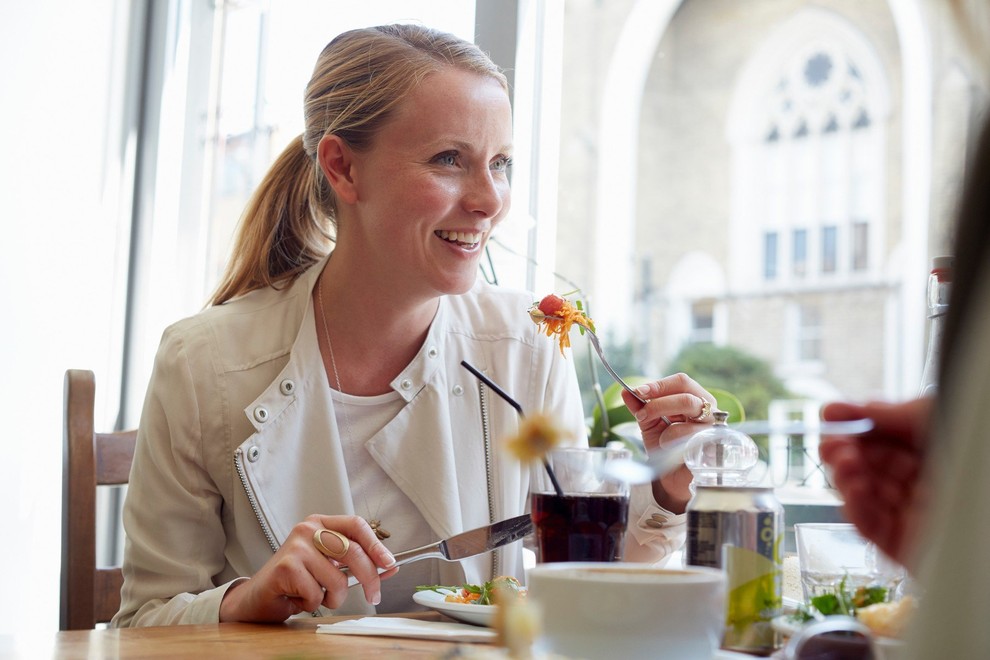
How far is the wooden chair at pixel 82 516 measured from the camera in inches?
51.2

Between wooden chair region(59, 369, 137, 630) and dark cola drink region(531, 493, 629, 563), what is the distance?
75cm

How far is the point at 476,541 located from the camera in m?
0.98

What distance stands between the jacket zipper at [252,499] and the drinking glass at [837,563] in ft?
2.23

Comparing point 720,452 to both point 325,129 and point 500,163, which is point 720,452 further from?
point 325,129

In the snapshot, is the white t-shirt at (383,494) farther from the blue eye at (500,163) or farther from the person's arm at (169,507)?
the blue eye at (500,163)

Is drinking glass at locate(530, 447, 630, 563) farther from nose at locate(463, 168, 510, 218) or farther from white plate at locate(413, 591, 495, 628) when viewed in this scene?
nose at locate(463, 168, 510, 218)

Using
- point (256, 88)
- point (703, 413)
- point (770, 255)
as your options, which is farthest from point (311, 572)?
point (770, 255)

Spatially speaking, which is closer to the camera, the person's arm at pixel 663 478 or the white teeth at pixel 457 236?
the person's arm at pixel 663 478

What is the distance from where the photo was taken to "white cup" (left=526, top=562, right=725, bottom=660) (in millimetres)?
542

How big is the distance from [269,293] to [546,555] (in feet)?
2.70

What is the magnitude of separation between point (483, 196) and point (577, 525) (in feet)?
2.28

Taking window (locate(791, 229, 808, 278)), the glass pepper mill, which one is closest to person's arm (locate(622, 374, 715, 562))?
the glass pepper mill

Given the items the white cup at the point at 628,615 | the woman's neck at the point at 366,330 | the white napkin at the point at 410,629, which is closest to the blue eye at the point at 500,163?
the woman's neck at the point at 366,330

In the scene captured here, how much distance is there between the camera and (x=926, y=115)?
1812 cm
